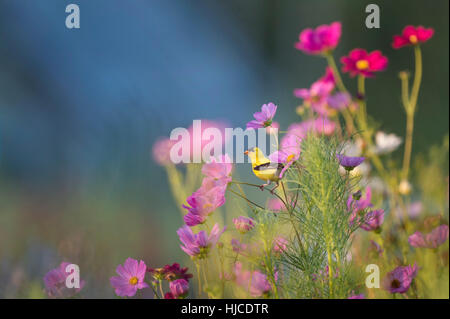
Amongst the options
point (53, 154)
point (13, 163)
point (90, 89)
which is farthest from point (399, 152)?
point (13, 163)

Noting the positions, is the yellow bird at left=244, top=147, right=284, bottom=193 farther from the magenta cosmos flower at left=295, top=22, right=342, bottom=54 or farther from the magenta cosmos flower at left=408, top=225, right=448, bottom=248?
the magenta cosmos flower at left=295, top=22, right=342, bottom=54

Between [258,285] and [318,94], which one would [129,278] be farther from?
[318,94]

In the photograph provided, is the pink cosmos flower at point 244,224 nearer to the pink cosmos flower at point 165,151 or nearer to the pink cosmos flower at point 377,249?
the pink cosmos flower at point 377,249

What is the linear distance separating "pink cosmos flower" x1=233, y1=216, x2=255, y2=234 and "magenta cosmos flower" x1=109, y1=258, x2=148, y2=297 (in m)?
0.11

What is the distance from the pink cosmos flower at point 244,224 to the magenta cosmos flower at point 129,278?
0.36ft

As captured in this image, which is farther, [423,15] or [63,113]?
[423,15]

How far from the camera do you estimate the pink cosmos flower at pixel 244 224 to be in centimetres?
46

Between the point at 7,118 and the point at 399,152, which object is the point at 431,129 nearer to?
the point at 399,152

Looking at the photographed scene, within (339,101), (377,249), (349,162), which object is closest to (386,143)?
(339,101)

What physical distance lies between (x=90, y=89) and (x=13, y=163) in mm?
474

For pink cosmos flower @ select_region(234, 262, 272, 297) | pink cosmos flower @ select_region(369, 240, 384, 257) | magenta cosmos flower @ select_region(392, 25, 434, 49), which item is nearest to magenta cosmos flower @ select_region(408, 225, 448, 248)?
pink cosmos flower @ select_region(369, 240, 384, 257)

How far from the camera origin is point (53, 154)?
1.98m

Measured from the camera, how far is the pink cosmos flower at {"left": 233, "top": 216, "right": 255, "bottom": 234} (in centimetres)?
46

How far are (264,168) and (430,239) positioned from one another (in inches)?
13.1
